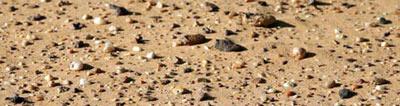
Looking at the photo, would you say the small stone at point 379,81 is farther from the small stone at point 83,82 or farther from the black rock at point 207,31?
the small stone at point 83,82

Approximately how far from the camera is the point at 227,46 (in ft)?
20.3

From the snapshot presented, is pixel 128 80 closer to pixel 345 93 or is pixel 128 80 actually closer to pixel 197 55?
pixel 197 55

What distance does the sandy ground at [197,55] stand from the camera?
538cm

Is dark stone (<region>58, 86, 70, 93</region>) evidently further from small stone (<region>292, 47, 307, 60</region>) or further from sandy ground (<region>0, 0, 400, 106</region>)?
small stone (<region>292, 47, 307, 60</region>)

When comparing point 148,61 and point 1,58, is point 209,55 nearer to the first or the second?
point 148,61

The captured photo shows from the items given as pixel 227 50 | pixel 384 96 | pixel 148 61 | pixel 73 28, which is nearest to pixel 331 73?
pixel 384 96

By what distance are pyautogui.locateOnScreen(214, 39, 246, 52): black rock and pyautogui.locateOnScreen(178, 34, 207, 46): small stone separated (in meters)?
0.16

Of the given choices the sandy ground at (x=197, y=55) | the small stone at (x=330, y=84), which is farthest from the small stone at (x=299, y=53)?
the small stone at (x=330, y=84)

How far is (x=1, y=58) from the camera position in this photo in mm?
6016

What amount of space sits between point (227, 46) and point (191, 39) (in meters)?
0.33

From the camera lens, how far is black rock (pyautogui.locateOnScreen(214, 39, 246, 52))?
6176 mm

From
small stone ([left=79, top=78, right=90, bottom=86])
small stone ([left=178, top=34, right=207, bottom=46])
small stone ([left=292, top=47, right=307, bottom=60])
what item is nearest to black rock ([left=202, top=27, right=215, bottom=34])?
small stone ([left=178, top=34, right=207, bottom=46])

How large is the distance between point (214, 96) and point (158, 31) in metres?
1.44

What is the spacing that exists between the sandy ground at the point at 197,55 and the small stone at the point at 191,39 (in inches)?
1.8
